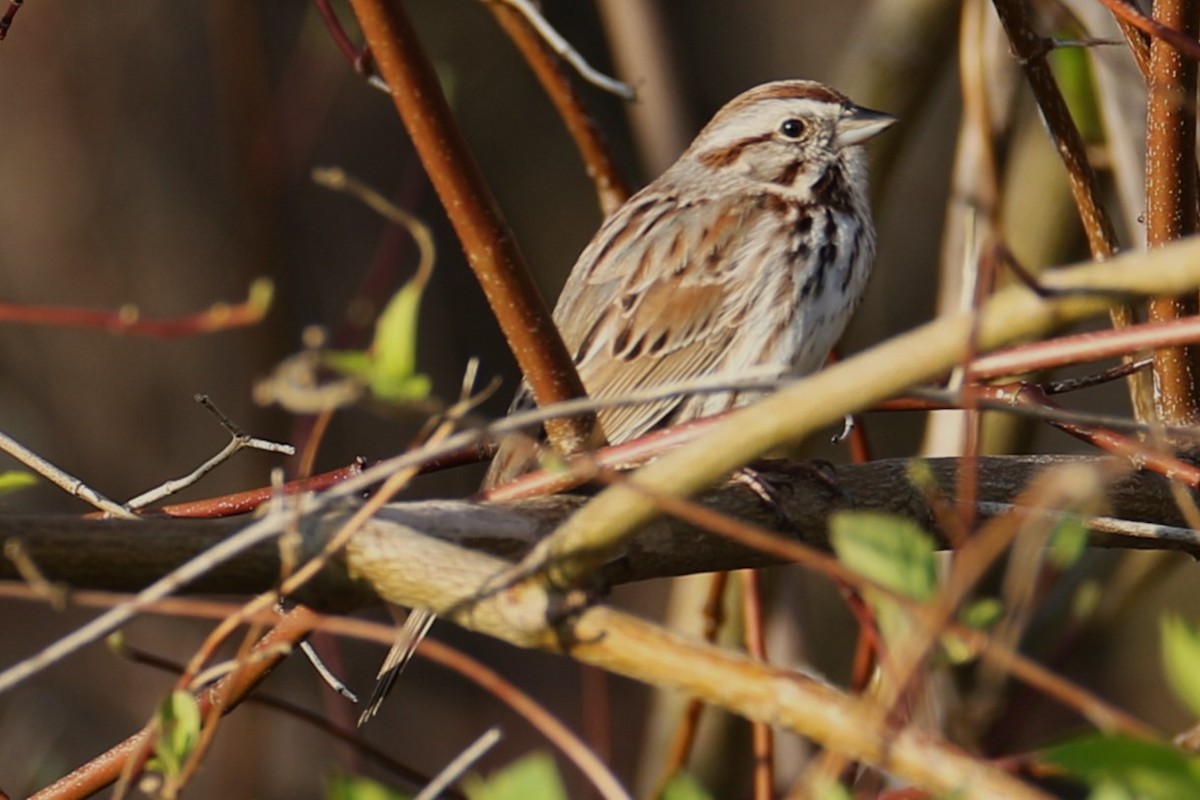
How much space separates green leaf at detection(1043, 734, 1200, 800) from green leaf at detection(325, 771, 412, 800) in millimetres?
414

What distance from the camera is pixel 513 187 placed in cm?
771

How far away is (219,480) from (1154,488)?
4175mm

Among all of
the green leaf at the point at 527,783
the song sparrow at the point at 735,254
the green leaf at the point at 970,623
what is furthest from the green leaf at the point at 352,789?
the song sparrow at the point at 735,254

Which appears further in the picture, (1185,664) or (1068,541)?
(1068,541)

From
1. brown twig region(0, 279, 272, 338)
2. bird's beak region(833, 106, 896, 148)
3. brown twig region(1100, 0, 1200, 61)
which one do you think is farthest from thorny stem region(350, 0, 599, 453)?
bird's beak region(833, 106, 896, 148)

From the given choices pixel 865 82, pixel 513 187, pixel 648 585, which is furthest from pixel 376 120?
pixel 865 82

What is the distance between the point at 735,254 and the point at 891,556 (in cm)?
226

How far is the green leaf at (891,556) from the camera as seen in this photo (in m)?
1.09

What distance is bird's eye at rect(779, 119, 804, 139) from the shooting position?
11.3ft

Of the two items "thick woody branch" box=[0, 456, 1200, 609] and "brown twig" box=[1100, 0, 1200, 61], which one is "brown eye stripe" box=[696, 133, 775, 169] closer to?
"thick woody branch" box=[0, 456, 1200, 609]

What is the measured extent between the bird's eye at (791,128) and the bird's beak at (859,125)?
0.26ft

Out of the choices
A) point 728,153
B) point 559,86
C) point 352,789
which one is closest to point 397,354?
point 352,789

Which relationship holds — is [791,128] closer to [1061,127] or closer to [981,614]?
[1061,127]

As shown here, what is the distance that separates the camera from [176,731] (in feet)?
4.47
